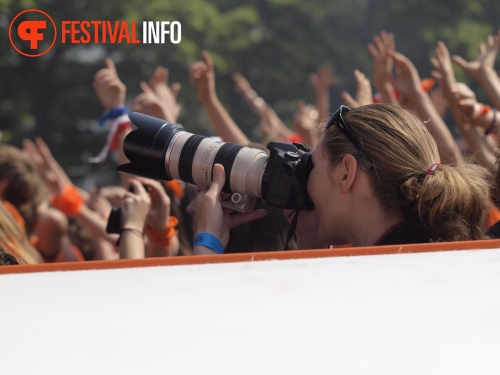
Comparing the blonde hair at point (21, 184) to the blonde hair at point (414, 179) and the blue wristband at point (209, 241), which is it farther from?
the blonde hair at point (414, 179)

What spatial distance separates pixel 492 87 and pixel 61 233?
1.80m

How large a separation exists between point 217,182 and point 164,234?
0.69m

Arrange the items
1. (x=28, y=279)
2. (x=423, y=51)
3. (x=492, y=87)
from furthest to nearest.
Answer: (x=423, y=51) → (x=492, y=87) → (x=28, y=279)

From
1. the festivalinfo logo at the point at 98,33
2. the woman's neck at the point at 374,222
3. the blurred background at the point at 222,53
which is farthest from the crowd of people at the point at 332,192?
the festivalinfo logo at the point at 98,33

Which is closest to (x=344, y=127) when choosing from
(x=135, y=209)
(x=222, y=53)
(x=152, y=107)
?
(x=135, y=209)

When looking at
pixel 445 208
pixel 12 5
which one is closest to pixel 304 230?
pixel 445 208

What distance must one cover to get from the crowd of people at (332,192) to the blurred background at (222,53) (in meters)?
7.80

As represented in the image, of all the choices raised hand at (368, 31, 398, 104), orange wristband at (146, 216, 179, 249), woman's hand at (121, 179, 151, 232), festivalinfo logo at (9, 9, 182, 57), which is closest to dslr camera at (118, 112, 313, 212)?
woman's hand at (121, 179, 151, 232)

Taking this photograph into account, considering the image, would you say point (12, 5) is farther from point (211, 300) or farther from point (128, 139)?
point (211, 300)

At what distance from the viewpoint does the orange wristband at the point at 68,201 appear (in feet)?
11.8

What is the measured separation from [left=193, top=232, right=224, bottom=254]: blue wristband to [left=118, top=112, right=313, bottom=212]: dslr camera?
83mm

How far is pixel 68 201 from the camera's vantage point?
3676mm

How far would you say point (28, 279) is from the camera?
3.98 feet

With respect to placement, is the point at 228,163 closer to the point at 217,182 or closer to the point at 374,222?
the point at 217,182
